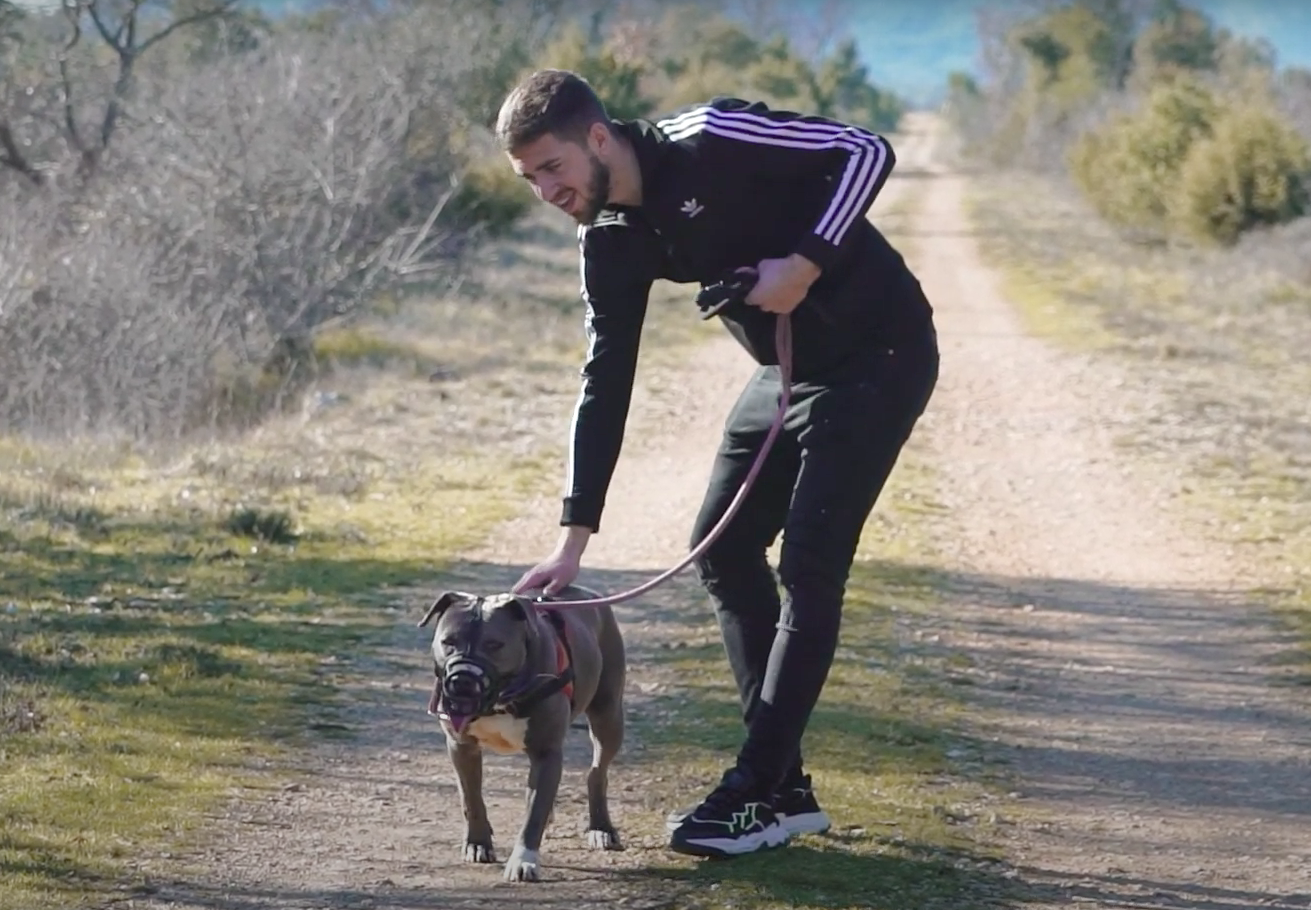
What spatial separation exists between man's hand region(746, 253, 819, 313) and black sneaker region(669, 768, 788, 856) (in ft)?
3.90

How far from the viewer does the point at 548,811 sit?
15.4 feet

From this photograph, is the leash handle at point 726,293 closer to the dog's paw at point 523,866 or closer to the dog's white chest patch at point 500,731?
the dog's white chest patch at point 500,731

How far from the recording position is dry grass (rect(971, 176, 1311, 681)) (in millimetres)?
10945

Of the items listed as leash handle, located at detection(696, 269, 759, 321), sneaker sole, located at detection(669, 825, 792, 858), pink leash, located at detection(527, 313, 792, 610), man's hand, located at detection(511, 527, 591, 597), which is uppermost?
leash handle, located at detection(696, 269, 759, 321)

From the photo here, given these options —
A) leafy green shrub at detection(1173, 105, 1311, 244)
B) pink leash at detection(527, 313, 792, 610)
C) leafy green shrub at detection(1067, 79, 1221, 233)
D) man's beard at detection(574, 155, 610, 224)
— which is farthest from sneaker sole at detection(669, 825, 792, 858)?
leafy green shrub at detection(1067, 79, 1221, 233)

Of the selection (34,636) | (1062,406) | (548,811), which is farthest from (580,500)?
(1062,406)

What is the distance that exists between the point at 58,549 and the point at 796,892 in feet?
18.2

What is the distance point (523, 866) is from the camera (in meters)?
4.70

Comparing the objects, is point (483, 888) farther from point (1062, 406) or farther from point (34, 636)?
point (1062, 406)

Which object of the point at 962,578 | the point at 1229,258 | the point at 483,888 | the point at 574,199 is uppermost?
the point at 1229,258

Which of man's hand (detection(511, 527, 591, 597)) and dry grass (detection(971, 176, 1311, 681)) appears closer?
man's hand (detection(511, 527, 591, 597))

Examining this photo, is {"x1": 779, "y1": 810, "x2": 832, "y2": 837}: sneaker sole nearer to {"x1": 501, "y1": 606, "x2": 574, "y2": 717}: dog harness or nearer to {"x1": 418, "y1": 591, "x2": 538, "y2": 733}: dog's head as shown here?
{"x1": 501, "y1": 606, "x2": 574, "y2": 717}: dog harness

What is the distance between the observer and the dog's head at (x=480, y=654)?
14.3ft

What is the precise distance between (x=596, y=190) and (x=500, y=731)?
1271mm
